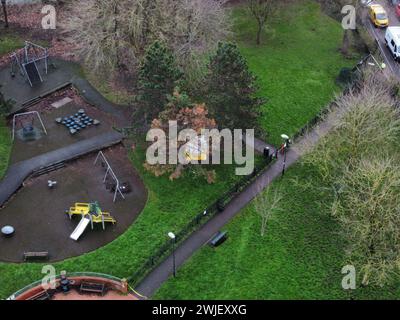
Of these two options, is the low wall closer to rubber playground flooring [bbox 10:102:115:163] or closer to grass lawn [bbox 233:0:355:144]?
rubber playground flooring [bbox 10:102:115:163]

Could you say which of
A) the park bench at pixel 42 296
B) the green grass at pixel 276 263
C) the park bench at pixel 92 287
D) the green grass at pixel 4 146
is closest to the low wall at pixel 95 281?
the park bench at pixel 42 296

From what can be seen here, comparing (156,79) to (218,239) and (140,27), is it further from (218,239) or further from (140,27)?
(218,239)

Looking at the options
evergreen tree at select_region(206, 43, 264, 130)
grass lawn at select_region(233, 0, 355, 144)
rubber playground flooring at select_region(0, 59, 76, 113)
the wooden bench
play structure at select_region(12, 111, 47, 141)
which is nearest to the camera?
the wooden bench

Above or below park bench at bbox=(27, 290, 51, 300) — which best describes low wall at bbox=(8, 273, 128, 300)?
above

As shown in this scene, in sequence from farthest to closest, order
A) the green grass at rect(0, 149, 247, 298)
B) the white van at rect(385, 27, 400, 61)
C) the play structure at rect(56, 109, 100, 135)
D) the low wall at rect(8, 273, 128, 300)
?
the white van at rect(385, 27, 400, 61) < the play structure at rect(56, 109, 100, 135) < the green grass at rect(0, 149, 247, 298) < the low wall at rect(8, 273, 128, 300)

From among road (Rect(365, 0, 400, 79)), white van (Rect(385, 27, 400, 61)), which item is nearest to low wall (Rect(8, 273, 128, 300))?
road (Rect(365, 0, 400, 79))

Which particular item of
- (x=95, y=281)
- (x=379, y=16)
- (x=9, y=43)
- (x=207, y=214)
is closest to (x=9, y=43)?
(x=9, y=43)
